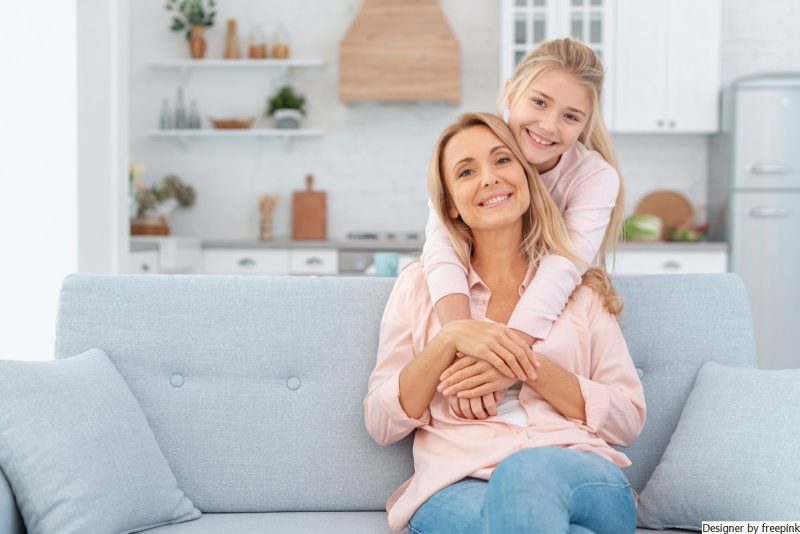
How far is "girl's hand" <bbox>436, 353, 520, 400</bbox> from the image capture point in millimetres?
1751

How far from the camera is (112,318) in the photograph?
6.89ft

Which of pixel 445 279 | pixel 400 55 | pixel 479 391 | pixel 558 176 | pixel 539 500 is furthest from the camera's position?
pixel 400 55

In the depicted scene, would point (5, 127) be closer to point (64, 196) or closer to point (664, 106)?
point (64, 196)

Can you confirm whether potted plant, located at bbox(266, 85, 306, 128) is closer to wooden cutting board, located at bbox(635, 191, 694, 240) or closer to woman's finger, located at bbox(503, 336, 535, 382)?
wooden cutting board, located at bbox(635, 191, 694, 240)

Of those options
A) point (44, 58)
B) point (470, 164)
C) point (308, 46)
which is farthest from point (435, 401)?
point (308, 46)

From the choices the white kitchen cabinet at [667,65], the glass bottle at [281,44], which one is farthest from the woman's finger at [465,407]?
the glass bottle at [281,44]

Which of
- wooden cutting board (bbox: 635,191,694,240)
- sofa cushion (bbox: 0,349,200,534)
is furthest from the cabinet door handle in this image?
sofa cushion (bbox: 0,349,200,534)

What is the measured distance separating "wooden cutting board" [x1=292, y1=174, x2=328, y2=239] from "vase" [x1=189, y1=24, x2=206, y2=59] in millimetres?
1069

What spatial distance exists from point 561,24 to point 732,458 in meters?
4.07

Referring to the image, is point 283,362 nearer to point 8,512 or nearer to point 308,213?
point 8,512

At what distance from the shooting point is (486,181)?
6.23 ft

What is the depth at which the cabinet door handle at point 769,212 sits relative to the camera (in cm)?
512

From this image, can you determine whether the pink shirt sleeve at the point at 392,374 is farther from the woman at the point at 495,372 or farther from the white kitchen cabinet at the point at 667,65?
the white kitchen cabinet at the point at 667,65

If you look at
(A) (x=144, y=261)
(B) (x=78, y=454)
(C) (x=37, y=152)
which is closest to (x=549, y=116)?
(B) (x=78, y=454)
